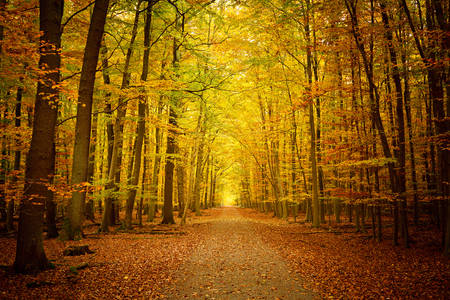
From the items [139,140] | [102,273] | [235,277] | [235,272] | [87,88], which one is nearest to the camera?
[102,273]

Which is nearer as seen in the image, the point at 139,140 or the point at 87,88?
the point at 87,88

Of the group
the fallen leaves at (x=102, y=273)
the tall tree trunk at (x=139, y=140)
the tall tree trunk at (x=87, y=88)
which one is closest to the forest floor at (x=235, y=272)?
the fallen leaves at (x=102, y=273)

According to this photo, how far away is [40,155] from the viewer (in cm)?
629

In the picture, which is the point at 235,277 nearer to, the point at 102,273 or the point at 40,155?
the point at 102,273

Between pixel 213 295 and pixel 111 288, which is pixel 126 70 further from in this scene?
pixel 213 295

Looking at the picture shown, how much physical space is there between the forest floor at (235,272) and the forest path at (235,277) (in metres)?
0.02

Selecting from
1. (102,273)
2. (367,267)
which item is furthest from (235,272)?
(367,267)

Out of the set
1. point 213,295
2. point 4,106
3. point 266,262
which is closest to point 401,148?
point 266,262

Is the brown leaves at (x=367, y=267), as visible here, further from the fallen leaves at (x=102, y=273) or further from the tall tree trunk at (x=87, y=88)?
the tall tree trunk at (x=87, y=88)

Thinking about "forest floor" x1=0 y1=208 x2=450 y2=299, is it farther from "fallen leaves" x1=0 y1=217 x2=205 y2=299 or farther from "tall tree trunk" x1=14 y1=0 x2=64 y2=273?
"tall tree trunk" x1=14 y1=0 x2=64 y2=273

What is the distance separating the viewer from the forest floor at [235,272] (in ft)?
18.5

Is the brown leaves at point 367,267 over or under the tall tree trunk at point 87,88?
under

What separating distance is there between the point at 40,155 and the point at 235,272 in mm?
6156

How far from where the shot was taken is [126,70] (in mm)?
13258
